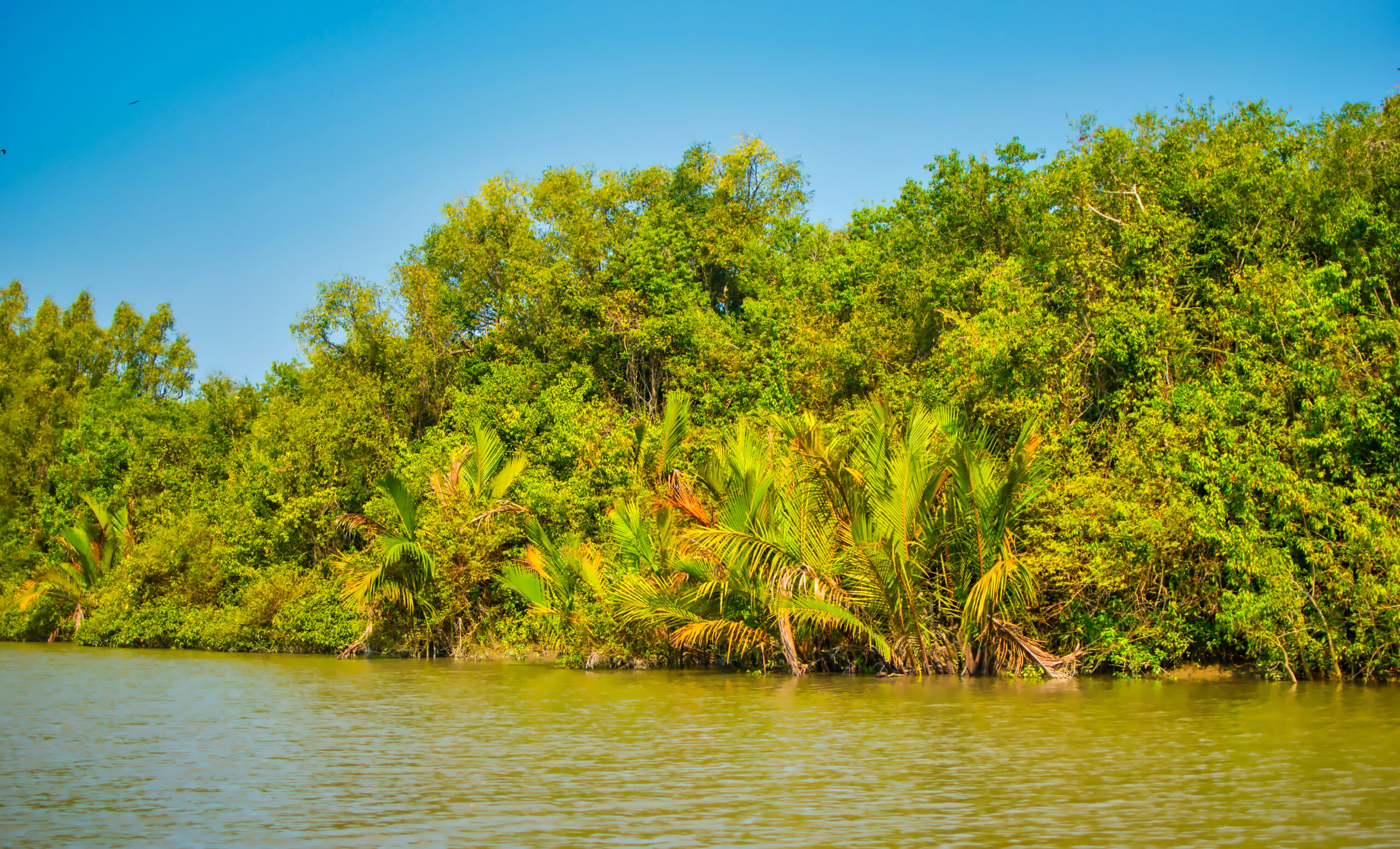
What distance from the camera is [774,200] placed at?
146 ft

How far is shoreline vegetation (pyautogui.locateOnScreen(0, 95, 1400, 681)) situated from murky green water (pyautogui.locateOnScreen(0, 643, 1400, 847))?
1828 millimetres

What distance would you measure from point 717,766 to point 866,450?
32.6ft

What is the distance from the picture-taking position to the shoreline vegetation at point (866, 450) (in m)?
18.7

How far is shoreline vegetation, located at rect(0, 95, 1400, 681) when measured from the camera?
18688 mm

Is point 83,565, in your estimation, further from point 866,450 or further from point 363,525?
point 866,450

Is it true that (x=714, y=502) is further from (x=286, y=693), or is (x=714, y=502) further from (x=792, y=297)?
(x=792, y=297)

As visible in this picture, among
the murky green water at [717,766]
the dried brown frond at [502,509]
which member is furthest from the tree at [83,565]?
the murky green water at [717,766]

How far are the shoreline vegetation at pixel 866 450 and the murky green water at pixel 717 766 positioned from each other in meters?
1.83

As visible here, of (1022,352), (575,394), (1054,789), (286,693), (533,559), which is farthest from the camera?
(575,394)

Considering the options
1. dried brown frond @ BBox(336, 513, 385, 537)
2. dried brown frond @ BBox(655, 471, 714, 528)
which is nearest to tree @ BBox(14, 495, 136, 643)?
dried brown frond @ BBox(336, 513, 385, 537)

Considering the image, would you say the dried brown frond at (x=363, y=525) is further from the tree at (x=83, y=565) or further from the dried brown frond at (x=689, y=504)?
the tree at (x=83, y=565)

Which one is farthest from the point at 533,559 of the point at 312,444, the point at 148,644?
the point at 148,644

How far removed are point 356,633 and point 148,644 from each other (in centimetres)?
958

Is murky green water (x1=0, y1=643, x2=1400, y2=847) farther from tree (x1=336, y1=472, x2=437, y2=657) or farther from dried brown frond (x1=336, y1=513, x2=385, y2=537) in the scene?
dried brown frond (x1=336, y1=513, x2=385, y2=537)
